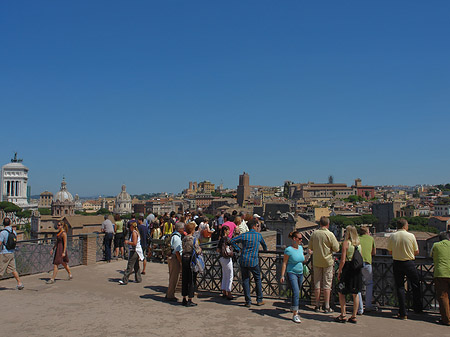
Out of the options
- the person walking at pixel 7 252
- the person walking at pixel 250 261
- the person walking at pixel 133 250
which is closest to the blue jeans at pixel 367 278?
the person walking at pixel 250 261

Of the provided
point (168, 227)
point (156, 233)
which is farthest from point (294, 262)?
Result: point (156, 233)

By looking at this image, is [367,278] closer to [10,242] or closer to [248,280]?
[248,280]

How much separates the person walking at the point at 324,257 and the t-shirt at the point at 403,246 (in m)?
0.97

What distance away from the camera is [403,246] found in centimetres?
646

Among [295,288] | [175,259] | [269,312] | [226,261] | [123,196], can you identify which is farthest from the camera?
[123,196]

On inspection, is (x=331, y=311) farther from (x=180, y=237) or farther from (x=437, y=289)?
(x=180, y=237)

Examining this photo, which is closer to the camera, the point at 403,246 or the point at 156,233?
the point at 403,246

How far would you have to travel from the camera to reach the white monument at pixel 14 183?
4572 inches

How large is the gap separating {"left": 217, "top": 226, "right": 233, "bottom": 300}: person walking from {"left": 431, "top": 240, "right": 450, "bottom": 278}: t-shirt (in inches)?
139

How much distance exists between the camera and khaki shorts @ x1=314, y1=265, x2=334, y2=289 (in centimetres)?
671

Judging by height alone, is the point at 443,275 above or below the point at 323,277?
above

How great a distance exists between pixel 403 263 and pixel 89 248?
9.08 m

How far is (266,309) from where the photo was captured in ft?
23.2

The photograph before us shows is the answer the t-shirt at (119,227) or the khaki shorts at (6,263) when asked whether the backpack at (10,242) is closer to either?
the khaki shorts at (6,263)
